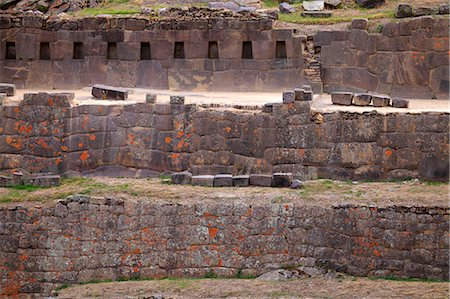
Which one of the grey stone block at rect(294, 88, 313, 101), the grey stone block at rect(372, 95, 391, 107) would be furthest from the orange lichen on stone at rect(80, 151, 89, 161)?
the grey stone block at rect(372, 95, 391, 107)

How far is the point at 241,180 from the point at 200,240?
1.69 m

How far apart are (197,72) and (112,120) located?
4.27 metres

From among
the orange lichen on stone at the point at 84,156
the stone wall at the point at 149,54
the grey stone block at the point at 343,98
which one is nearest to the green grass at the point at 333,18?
the stone wall at the point at 149,54

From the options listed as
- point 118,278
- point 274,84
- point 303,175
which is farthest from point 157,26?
point 118,278

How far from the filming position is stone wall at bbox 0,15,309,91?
25.7m

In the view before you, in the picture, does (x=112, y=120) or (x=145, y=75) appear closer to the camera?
(x=112, y=120)

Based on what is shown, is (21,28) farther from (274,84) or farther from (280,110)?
(280,110)

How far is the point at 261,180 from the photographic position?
2050cm

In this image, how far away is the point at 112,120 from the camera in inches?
878

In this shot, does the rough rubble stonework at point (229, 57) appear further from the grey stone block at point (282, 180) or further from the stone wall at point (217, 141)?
the grey stone block at point (282, 180)

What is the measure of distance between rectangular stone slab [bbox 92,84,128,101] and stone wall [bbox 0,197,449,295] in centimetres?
406

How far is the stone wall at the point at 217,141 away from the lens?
20703 millimetres

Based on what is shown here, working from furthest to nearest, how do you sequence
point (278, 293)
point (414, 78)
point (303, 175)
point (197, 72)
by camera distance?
point (197, 72) → point (414, 78) → point (303, 175) → point (278, 293)

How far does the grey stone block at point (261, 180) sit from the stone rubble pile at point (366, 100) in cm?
276
